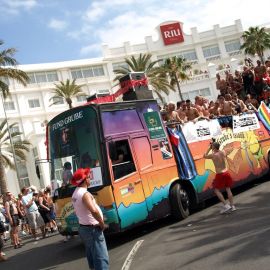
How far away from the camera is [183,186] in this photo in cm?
1091

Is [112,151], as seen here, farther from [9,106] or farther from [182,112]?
[9,106]

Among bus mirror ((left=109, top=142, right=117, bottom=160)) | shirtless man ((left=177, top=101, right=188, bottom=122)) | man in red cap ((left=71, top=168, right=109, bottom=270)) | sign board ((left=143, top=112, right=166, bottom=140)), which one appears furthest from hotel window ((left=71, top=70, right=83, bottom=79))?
man in red cap ((left=71, top=168, right=109, bottom=270))

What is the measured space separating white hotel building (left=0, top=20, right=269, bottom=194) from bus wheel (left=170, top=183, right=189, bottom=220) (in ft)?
127

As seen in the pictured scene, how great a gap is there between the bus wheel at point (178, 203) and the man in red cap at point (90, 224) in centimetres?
452

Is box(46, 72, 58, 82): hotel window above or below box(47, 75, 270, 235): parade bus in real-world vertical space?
above

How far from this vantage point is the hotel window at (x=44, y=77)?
195 ft

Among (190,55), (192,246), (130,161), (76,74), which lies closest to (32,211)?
(130,161)

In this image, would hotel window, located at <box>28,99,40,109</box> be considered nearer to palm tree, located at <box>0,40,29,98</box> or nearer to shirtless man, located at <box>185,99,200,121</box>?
palm tree, located at <box>0,40,29,98</box>

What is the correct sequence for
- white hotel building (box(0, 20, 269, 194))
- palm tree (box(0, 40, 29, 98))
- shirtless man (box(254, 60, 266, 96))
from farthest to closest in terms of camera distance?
white hotel building (box(0, 20, 269, 194)) < palm tree (box(0, 40, 29, 98)) < shirtless man (box(254, 60, 266, 96))

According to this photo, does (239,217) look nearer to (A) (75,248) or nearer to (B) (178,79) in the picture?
(A) (75,248)

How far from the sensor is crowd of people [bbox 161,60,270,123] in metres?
12.3

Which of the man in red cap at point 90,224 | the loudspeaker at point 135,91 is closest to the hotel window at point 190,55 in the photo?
the loudspeaker at point 135,91

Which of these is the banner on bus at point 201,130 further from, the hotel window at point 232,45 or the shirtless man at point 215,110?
the hotel window at point 232,45

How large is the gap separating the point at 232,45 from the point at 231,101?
5667 cm
